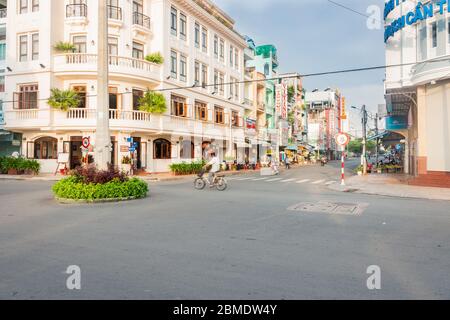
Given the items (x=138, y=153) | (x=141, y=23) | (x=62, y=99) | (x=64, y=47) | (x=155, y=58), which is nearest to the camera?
(x=62, y=99)

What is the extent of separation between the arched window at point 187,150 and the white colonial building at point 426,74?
58.9 feet

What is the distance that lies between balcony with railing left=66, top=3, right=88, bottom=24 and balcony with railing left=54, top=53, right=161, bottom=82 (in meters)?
3.03

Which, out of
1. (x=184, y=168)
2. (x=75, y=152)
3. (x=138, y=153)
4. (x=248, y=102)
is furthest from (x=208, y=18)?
(x=75, y=152)

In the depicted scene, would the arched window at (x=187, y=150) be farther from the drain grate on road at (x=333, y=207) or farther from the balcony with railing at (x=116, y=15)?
the drain grate on road at (x=333, y=207)

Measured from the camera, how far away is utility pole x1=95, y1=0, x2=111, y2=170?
12.7 meters

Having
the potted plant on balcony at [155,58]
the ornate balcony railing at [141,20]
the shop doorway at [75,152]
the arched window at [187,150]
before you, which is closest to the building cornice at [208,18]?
the ornate balcony railing at [141,20]

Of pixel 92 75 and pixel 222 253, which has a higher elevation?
pixel 92 75

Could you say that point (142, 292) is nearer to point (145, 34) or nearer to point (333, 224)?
point (333, 224)

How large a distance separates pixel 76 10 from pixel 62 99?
7407 millimetres

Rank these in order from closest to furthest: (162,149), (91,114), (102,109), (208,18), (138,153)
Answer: (102,109) < (91,114) < (138,153) < (162,149) < (208,18)

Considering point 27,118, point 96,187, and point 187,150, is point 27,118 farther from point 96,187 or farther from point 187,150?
point 96,187

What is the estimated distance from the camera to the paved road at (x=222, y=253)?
401 centimetres

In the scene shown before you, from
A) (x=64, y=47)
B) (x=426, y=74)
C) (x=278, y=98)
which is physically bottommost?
(x=426, y=74)

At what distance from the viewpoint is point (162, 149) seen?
2961cm
